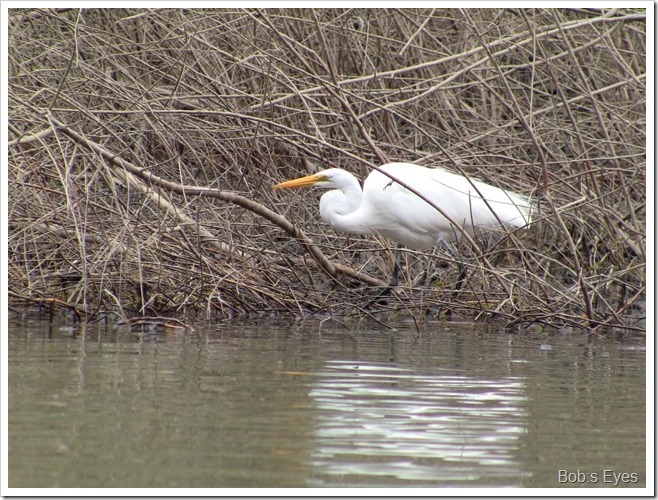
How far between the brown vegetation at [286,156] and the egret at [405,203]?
21 centimetres

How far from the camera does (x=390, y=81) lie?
1067 cm

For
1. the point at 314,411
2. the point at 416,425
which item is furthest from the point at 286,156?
the point at 416,425

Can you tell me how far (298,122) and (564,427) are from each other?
225 inches

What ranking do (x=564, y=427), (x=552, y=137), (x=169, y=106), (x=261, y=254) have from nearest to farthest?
(x=564, y=427) < (x=261, y=254) < (x=169, y=106) < (x=552, y=137)

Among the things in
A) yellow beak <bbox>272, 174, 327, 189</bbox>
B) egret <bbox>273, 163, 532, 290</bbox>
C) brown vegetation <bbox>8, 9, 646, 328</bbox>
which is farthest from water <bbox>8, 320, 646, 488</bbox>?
egret <bbox>273, 163, 532, 290</bbox>

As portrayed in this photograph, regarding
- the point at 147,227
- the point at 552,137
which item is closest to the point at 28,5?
the point at 147,227

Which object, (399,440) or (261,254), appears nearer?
(399,440)

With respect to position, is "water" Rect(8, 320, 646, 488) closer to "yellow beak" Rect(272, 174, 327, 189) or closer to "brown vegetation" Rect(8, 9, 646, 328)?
"brown vegetation" Rect(8, 9, 646, 328)

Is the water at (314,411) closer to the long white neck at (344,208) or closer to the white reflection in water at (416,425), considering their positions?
the white reflection in water at (416,425)

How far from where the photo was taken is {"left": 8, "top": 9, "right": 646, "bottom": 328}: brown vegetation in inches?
313

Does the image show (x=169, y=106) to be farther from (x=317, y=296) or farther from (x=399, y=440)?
(x=399, y=440)

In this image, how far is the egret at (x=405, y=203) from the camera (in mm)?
9141

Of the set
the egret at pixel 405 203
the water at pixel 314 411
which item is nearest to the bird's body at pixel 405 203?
the egret at pixel 405 203

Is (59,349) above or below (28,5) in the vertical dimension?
below
